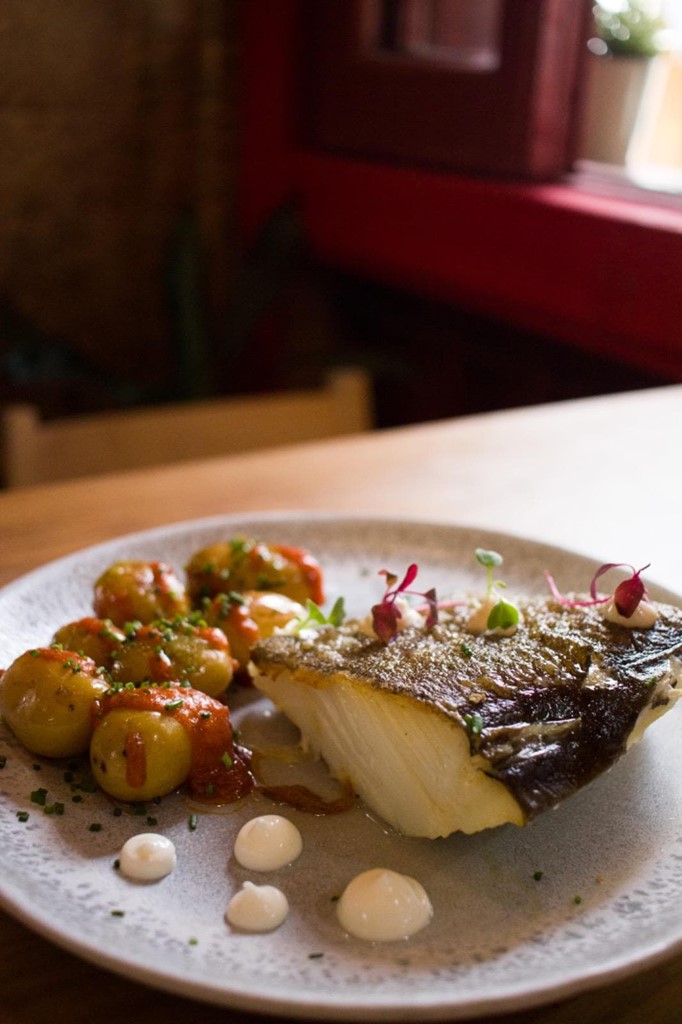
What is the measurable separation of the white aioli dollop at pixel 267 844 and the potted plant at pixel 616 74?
273 cm

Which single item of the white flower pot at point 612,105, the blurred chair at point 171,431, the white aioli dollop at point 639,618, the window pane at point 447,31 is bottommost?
the blurred chair at point 171,431

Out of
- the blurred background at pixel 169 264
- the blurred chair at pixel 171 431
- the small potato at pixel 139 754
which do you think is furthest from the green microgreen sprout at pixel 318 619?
the blurred background at pixel 169 264

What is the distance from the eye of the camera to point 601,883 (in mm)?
860

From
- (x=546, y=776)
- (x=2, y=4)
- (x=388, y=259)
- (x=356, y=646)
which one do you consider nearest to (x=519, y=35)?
(x=388, y=259)

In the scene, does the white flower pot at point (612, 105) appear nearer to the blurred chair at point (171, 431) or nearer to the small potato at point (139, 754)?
the blurred chair at point (171, 431)

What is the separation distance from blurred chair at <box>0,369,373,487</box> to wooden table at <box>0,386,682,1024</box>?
52 centimetres

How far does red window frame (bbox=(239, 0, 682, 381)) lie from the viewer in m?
2.68

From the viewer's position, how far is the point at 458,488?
179cm

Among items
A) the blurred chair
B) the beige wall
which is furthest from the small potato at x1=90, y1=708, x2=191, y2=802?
the beige wall

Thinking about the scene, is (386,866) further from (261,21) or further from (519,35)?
(261,21)

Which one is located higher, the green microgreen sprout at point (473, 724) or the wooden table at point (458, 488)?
the green microgreen sprout at point (473, 724)

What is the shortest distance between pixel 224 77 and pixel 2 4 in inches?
31.7

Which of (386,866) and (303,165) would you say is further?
(303,165)

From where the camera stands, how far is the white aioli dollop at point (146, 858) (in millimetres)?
842
